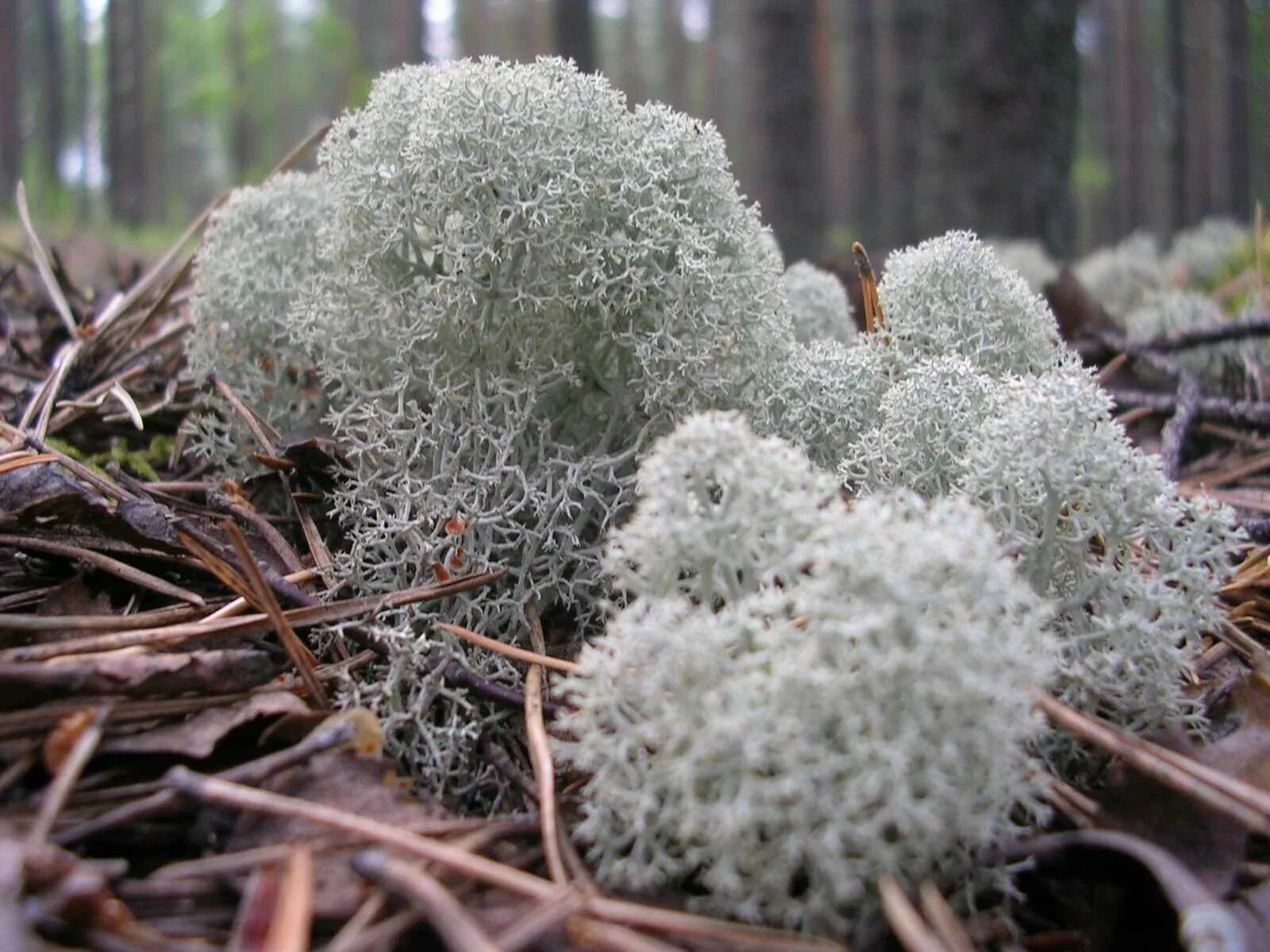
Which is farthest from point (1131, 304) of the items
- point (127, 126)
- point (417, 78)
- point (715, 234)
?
point (127, 126)

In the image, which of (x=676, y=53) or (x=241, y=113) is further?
(x=676, y=53)

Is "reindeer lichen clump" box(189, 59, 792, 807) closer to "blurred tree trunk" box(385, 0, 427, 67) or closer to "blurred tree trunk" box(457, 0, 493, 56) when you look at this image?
"blurred tree trunk" box(385, 0, 427, 67)

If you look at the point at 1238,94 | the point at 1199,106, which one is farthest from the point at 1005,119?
the point at 1199,106

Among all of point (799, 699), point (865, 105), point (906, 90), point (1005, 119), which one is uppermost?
point (865, 105)

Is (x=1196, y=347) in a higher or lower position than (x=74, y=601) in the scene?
higher

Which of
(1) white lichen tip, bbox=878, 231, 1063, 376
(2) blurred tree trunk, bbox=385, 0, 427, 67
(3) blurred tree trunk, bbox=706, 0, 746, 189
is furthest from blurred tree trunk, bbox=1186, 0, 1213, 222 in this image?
(1) white lichen tip, bbox=878, 231, 1063, 376

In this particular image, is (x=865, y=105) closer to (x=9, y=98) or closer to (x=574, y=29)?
(x=574, y=29)
